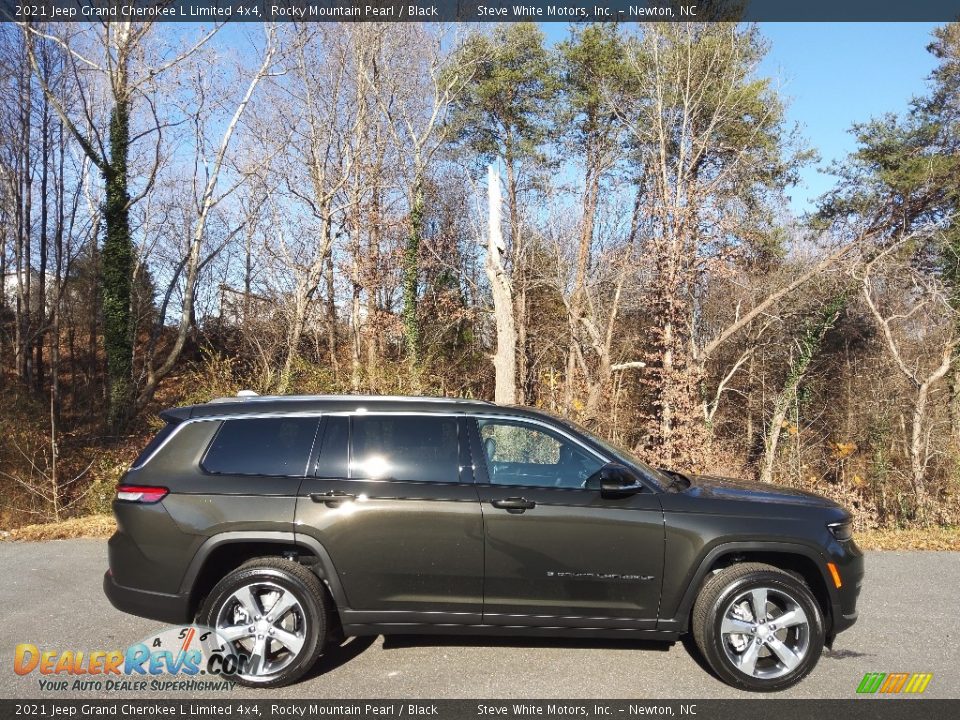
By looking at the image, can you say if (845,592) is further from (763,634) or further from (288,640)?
(288,640)

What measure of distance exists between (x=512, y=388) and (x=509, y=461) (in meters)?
11.7

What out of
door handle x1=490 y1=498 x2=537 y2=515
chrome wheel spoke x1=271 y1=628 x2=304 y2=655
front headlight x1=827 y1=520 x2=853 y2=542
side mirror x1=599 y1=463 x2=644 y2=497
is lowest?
chrome wheel spoke x1=271 y1=628 x2=304 y2=655

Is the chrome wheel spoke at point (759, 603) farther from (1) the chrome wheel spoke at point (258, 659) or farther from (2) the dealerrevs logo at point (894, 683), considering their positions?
(1) the chrome wheel spoke at point (258, 659)

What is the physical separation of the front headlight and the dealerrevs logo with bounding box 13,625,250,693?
3714 millimetres

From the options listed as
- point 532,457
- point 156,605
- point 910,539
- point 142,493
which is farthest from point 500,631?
point 910,539

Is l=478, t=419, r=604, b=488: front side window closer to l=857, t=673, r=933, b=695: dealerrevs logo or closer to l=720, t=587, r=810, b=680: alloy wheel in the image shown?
l=720, t=587, r=810, b=680: alloy wheel

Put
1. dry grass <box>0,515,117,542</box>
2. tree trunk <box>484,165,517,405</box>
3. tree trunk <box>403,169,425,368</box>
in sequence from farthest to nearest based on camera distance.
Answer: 1. tree trunk <box>403,169,425,368</box>
2. tree trunk <box>484,165,517,405</box>
3. dry grass <box>0,515,117,542</box>

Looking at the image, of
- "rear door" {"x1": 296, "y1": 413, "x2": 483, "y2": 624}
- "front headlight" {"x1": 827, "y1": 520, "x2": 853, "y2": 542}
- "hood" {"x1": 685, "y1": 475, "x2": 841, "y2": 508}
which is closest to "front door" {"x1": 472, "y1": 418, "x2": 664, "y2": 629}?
"rear door" {"x1": 296, "y1": 413, "x2": 483, "y2": 624}

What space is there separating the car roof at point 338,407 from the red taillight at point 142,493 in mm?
513

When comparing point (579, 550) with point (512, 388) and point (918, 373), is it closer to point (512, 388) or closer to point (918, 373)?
point (512, 388)

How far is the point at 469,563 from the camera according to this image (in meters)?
4.22

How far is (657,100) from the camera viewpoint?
16.1 m

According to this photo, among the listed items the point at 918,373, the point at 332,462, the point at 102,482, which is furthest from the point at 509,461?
the point at 918,373

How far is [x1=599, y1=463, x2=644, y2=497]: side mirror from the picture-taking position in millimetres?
4266
